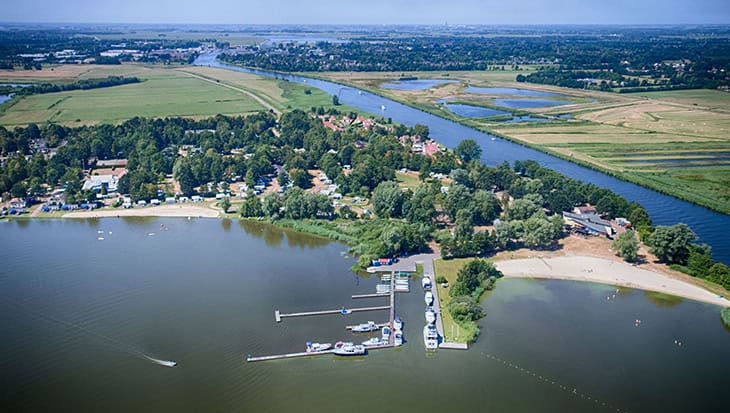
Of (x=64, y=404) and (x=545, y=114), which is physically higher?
(x=545, y=114)

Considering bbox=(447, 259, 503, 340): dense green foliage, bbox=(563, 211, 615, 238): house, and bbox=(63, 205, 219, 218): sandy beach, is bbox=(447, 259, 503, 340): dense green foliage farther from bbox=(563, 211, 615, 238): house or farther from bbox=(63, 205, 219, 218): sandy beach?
bbox=(63, 205, 219, 218): sandy beach

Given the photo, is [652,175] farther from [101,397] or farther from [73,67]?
[73,67]

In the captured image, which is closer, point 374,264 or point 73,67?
point 374,264

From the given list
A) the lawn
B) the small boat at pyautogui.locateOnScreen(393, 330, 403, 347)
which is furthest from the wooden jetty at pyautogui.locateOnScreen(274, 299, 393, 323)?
the lawn

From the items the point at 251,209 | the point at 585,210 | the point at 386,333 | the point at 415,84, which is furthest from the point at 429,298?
the point at 415,84

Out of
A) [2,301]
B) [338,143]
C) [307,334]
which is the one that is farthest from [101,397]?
[338,143]

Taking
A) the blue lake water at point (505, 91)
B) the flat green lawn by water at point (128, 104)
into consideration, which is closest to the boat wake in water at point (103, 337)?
the flat green lawn by water at point (128, 104)
